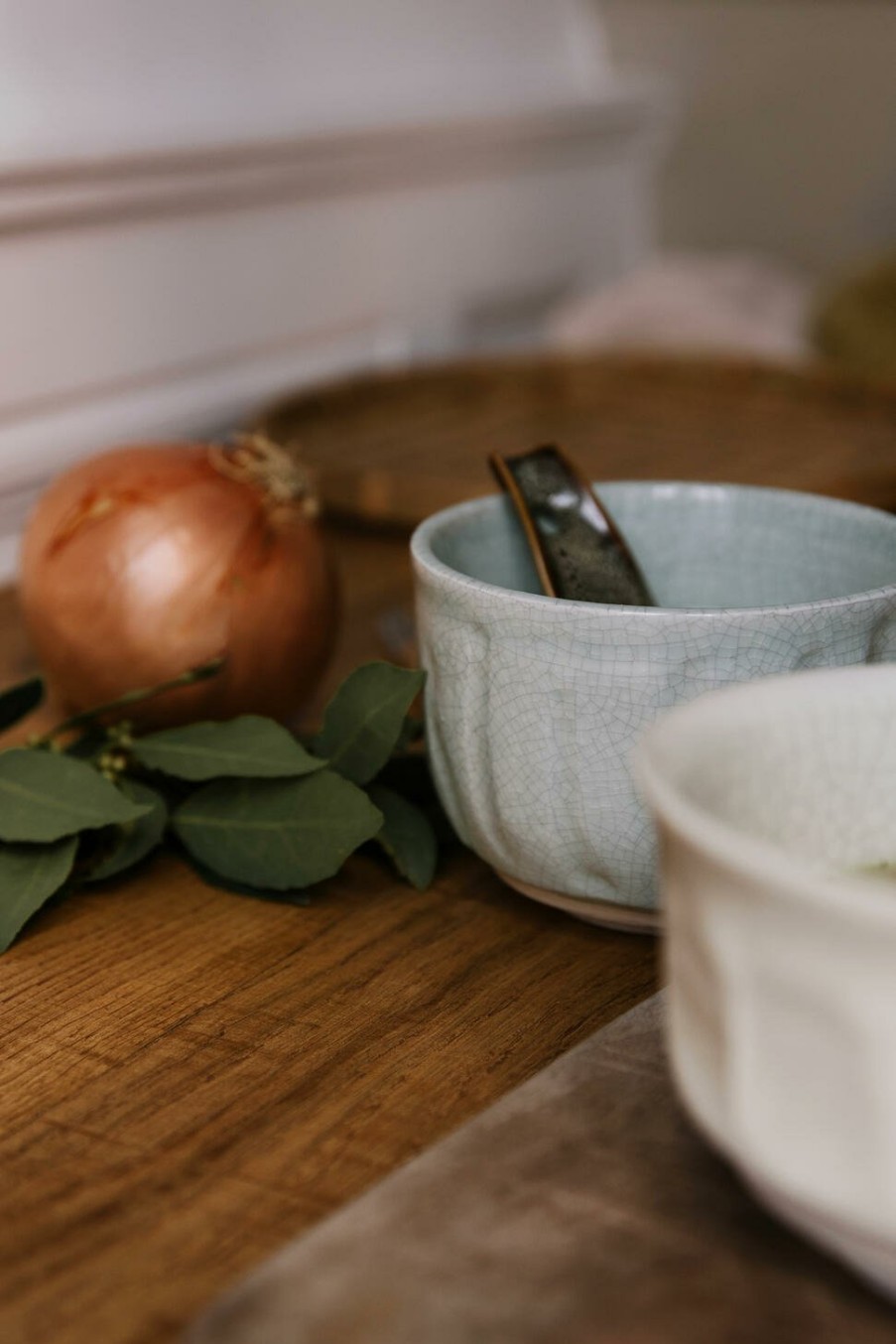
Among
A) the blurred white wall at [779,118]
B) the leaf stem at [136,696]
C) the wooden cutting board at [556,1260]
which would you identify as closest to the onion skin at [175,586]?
the leaf stem at [136,696]

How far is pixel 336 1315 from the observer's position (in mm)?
234

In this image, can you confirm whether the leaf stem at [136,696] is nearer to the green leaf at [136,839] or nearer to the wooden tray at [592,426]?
the green leaf at [136,839]

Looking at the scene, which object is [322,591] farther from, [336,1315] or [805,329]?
[805,329]

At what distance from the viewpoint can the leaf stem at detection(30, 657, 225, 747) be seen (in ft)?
1.43

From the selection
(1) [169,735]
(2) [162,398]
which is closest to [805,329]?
(2) [162,398]

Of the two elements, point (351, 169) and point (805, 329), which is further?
point (805, 329)

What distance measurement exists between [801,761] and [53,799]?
211 mm

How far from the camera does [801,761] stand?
272 millimetres

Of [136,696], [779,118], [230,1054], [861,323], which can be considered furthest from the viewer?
[779,118]

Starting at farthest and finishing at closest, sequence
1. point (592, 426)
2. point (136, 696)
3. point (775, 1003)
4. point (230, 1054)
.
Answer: point (592, 426) < point (136, 696) < point (230, 1054) < point (775, 1003)

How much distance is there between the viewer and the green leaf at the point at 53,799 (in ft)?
1.25

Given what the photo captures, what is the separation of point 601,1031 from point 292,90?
75 centimetres

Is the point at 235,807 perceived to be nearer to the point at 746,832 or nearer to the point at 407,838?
the point at 407,838

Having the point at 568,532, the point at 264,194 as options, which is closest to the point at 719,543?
the point at 568,532
